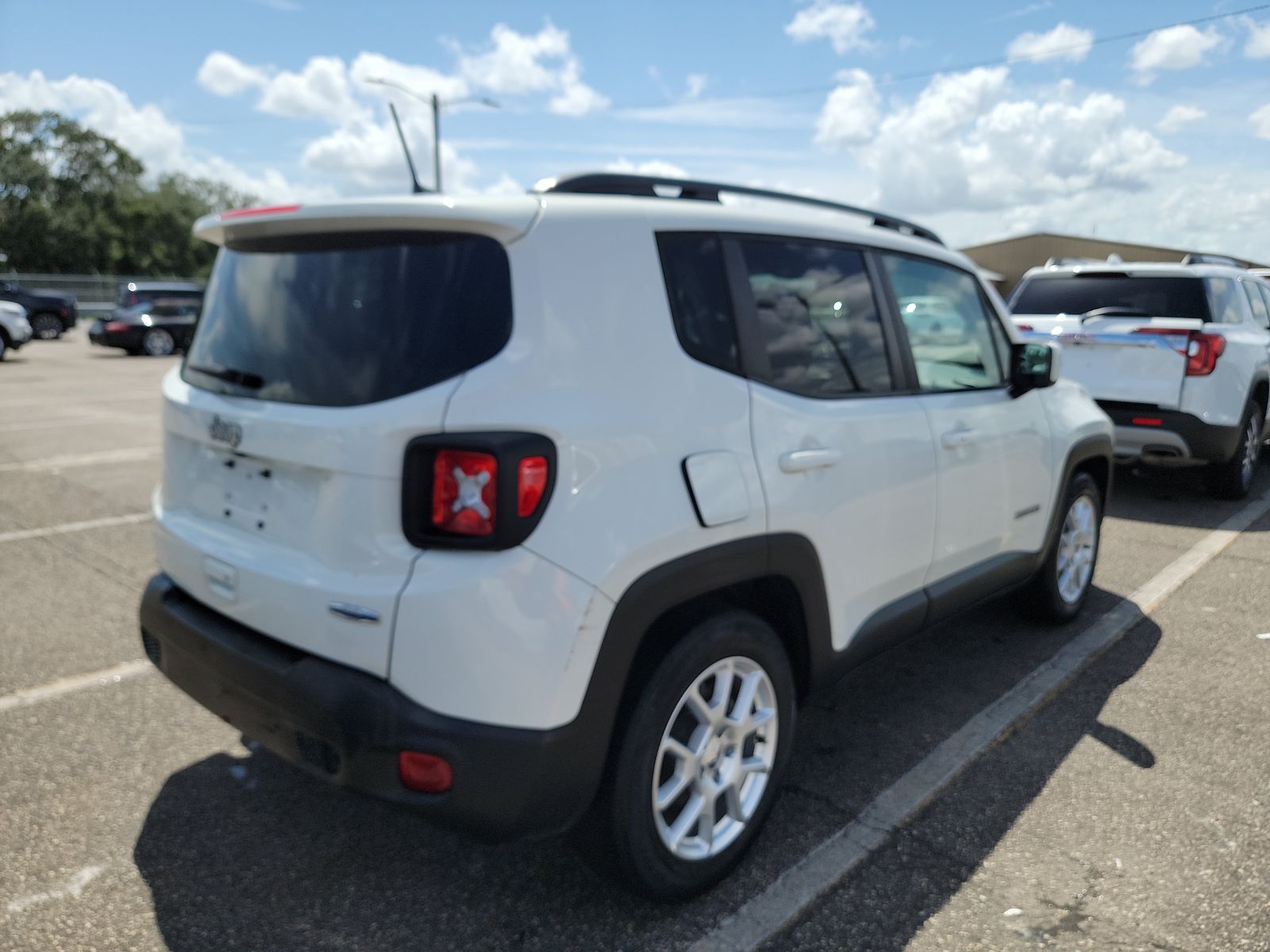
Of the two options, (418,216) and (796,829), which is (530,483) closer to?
(418,216)

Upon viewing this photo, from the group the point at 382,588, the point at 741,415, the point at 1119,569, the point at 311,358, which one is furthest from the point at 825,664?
the point at 1119,569

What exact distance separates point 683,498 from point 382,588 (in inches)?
28.3

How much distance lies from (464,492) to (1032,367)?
268cm

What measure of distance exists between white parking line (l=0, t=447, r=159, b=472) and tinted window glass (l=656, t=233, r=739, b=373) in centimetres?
748

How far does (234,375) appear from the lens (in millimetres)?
2596

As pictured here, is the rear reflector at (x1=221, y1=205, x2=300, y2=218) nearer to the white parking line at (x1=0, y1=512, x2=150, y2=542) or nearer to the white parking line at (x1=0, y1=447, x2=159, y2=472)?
the white parking line at (x1=0, y1=512, x2=150, y2=542)

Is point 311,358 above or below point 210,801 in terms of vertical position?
above

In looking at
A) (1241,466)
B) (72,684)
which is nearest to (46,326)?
(72,684)

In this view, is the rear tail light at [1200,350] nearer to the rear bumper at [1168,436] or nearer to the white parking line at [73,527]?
the rear bumper at [1168,436]

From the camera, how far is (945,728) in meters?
3.59

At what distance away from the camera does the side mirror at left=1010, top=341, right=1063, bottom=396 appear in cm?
391

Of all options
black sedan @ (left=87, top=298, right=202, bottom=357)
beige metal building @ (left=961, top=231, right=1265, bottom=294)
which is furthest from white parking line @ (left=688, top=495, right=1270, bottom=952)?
beige metal building @ (left=961, top=231, right=1265, bottom=294)

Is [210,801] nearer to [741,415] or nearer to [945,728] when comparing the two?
[741,415]

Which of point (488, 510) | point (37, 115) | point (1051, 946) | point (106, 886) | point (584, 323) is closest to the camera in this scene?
point (488, 510)
